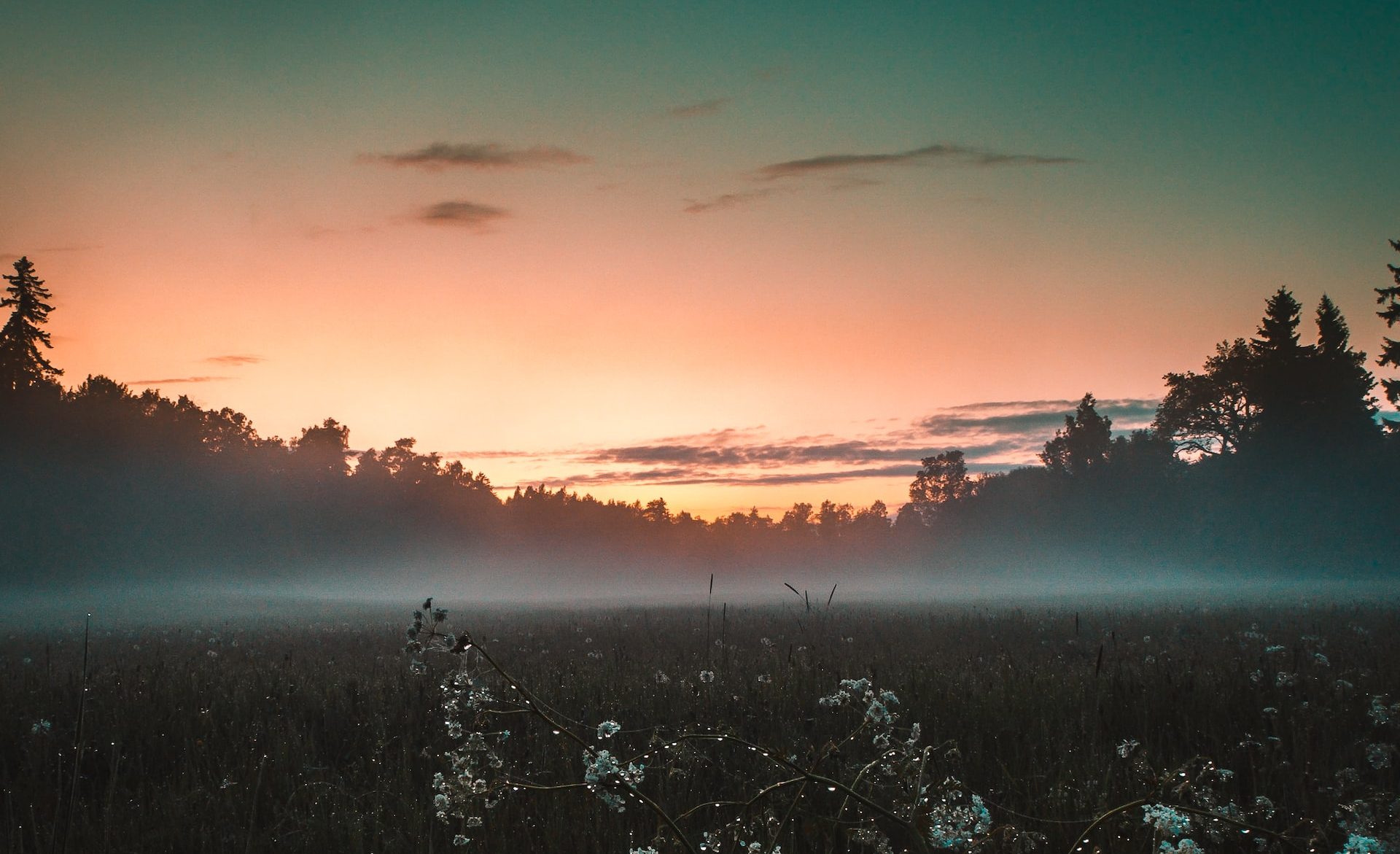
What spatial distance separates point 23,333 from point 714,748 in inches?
3395

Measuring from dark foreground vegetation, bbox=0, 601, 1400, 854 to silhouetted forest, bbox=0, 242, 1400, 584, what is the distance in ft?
189

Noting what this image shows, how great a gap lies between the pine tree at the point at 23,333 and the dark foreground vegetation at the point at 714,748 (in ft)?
247

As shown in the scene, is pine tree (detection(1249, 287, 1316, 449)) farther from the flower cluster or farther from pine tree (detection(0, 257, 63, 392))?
pine tree (detection(0, 257, 63, 392))

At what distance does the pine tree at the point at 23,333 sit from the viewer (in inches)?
2650

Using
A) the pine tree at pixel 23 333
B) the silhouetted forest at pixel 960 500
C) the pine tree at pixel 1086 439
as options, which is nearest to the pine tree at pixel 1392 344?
the silhouetted forest at pixel 960 500

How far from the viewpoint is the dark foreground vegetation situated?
3197mm

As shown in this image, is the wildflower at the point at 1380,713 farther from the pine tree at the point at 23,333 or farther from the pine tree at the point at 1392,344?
the pine tree at the point at 23,333

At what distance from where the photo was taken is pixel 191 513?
78.0 meters

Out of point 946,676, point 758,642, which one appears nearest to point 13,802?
point 946,676

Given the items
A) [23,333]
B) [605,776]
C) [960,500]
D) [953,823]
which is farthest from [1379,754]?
[960,500]

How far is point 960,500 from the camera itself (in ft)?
413

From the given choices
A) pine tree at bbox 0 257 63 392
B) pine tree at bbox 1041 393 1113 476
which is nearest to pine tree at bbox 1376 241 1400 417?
pine tree at bbox 1041 393 1113 476

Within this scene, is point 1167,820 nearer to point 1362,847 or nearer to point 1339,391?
point 1362,847

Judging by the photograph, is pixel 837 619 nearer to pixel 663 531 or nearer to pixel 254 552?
pixel 254 552
